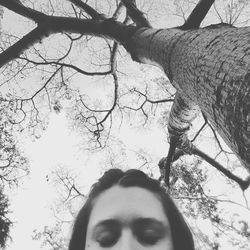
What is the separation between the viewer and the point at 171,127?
5.52 metres

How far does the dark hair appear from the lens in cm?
191

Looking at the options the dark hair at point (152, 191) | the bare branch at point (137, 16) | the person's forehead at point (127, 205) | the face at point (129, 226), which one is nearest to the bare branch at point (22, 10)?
the bare branch at point (137, 16)

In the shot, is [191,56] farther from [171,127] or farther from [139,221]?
[171,127]

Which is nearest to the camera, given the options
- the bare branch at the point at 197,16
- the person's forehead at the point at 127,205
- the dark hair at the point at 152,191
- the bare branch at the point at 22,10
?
the person's forehead at the point at 127,205

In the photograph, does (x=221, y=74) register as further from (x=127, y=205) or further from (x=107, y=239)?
(x=107, y=239)

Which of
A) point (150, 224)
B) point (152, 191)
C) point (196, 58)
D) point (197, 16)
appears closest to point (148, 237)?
point (150, 224)

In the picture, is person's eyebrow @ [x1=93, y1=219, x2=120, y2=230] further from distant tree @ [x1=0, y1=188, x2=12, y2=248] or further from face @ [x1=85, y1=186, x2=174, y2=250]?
distant tree @ [x1=0, y1=188, x2=12, y2=248]

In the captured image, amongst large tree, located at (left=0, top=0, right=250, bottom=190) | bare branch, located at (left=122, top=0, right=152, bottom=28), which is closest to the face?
large tree, located at (left=0, top=0, right=250, bottom=190)

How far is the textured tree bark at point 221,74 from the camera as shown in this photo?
125 cm

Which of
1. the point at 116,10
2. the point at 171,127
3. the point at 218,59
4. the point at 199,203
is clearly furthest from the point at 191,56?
the point at 199,203

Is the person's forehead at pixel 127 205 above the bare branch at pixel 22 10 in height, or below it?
below

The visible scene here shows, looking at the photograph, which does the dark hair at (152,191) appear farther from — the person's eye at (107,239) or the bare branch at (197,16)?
the bare branch at (197,16)

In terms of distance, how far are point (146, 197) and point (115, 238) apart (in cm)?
40

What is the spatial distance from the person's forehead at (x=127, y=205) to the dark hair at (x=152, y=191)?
80 millimetres
